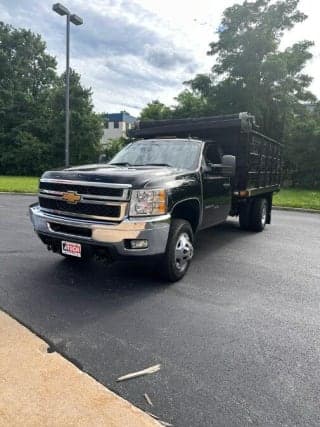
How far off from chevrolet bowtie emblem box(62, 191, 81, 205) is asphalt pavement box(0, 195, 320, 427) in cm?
104

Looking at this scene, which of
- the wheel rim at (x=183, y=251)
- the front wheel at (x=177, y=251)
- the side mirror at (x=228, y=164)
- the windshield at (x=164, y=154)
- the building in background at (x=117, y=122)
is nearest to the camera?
the front wheel at (x=177, y=251)

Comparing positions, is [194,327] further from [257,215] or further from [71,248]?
[257,215]

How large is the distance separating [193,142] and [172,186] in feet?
5.43

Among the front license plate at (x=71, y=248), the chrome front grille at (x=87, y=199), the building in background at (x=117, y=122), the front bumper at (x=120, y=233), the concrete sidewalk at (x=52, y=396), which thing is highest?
the building in background at (x=117, y=122)

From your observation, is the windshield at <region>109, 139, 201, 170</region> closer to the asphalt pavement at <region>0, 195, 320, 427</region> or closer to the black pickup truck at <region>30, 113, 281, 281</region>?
the black pickup truck at <region>30, 113, 281, 281</region>

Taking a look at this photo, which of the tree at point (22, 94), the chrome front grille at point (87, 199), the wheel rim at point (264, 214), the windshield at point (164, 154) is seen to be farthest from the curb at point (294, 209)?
the tree at point (22, 94)

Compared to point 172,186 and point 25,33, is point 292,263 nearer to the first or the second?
point 172,186

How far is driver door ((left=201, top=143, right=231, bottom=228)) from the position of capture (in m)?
5.65

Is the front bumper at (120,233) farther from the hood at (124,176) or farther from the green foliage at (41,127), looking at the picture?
the green foliage at (41,127)

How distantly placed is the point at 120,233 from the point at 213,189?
2239mm

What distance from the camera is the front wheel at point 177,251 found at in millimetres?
4621

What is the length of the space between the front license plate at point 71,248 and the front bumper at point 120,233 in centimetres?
6

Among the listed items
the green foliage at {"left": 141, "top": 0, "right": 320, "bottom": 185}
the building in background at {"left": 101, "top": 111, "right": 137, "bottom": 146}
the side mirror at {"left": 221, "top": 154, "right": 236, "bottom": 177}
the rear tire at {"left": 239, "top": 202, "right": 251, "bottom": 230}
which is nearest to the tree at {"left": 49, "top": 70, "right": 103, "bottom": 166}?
the green foliage at {"left": 141, "top": 0, "right": 320, "bottom": 185}

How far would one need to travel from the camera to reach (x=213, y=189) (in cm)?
589
